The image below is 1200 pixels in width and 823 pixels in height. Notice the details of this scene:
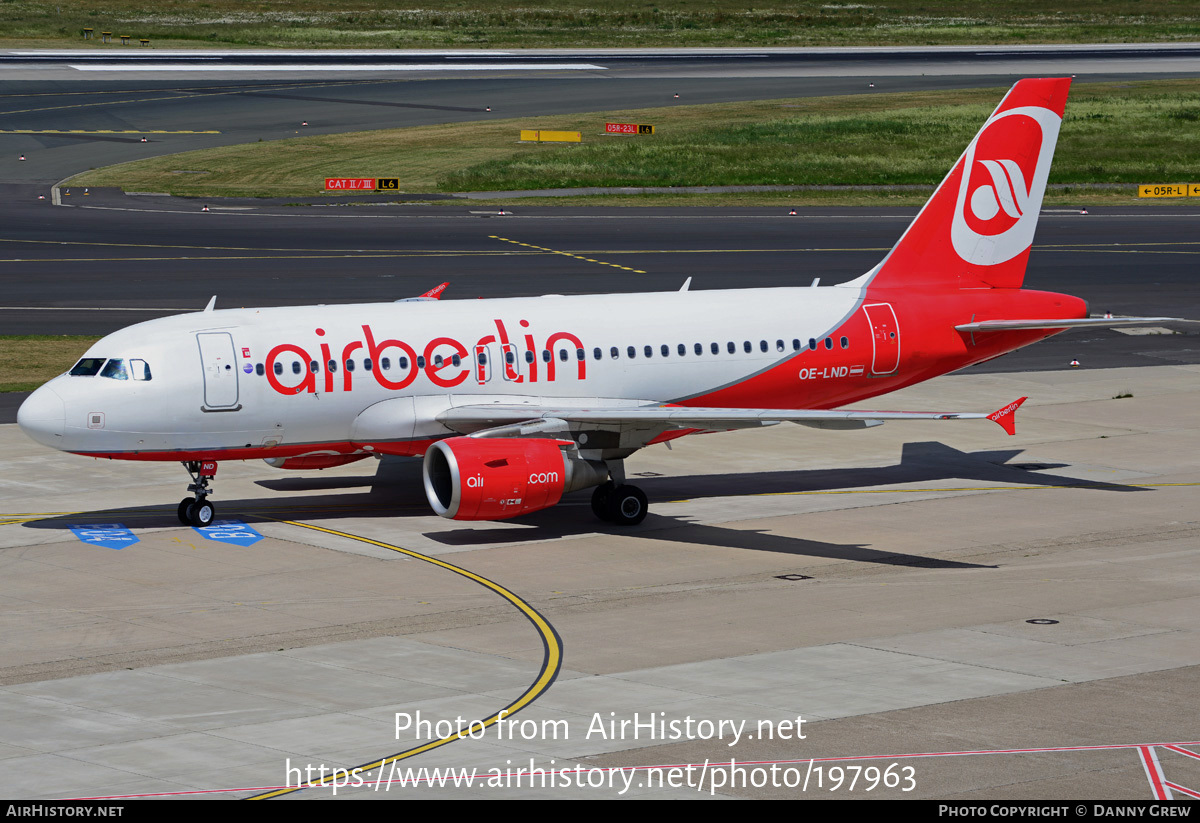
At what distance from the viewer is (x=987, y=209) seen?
131ft

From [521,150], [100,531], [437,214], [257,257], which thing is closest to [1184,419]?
[100,531]

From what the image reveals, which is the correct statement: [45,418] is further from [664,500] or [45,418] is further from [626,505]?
[664,500]

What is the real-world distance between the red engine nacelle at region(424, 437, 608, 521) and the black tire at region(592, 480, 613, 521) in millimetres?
1567

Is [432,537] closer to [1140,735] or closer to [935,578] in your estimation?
[935,578]

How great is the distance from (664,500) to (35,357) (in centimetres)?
2426

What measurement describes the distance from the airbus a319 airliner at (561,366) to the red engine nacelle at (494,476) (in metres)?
0.04

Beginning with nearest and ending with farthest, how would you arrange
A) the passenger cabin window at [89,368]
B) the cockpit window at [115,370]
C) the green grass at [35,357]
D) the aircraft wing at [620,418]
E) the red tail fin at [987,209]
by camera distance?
the aircraft wing at [620,418] → the cockpit window at [115,370] → the passenger cabin window at [89,368] → the red tail fin at [987,209] → the green grass at [35,357]

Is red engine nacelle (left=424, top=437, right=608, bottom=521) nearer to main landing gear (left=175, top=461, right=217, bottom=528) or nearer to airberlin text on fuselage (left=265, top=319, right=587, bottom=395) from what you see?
airberlin text on fuselage (left=265, top=319, right=587, bottom=395)

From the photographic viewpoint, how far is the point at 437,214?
83.7m

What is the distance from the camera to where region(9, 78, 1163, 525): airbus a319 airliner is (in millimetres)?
32844

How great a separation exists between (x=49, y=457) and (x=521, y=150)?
199ft

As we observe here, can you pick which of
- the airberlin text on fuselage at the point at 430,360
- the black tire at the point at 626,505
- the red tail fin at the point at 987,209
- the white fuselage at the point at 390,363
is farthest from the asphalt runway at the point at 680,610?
the red tail fin at the point at 987,209

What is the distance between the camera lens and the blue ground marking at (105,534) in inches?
1289

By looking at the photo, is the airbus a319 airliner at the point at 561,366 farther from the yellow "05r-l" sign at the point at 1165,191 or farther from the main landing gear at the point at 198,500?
the yellow "05r-l" sign at the point at 1165,191
